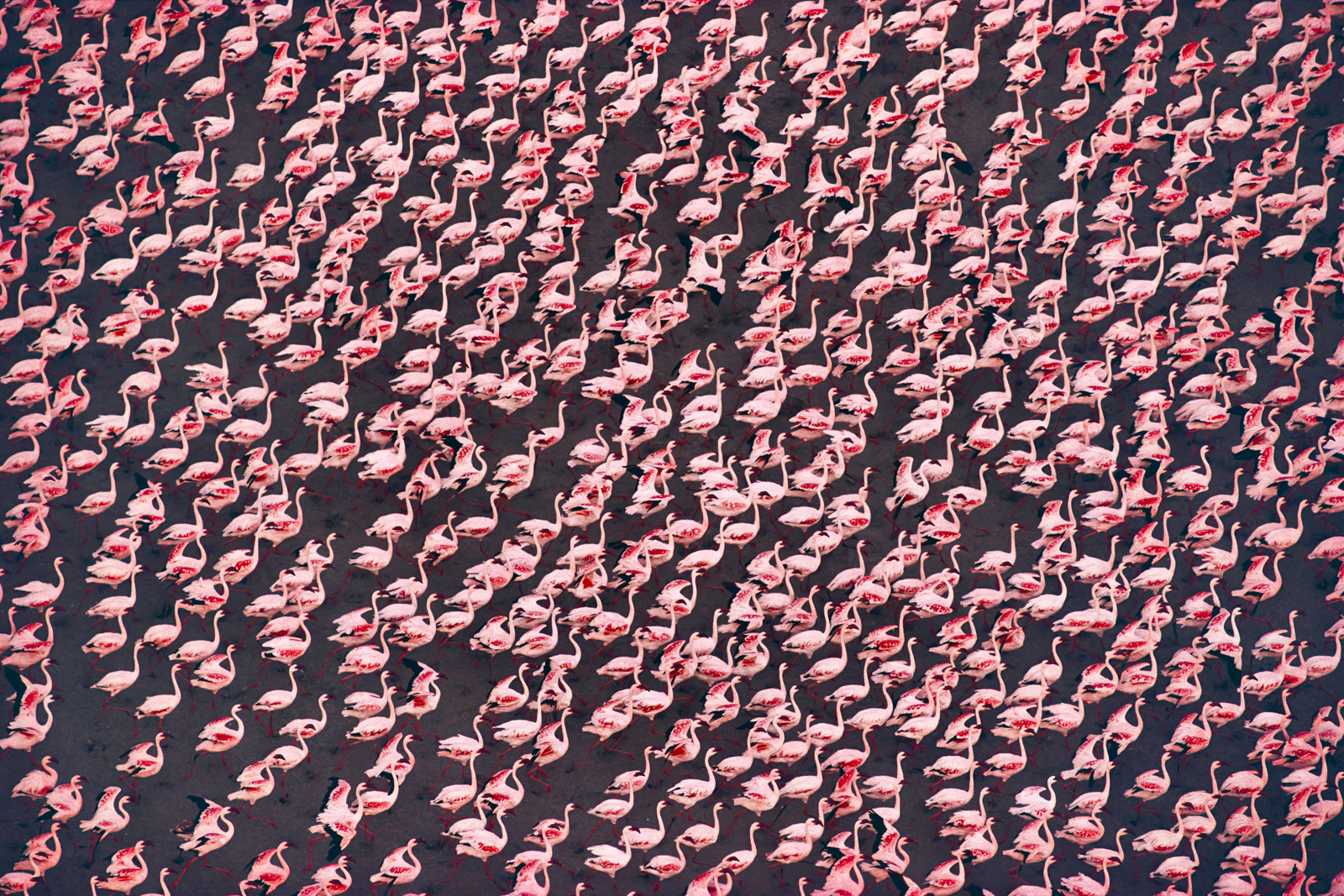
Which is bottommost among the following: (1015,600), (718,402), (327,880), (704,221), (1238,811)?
(1238,811)

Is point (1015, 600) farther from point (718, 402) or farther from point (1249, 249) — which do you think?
point (1249, 249)

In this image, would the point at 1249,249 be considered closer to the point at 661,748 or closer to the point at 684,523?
the point at 684,523

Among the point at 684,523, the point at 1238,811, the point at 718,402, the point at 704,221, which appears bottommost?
the point at 1238,811

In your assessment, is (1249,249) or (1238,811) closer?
(1238,811)

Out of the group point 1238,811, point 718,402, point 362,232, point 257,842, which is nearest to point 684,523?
point 718,402

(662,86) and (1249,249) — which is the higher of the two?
(662,86)

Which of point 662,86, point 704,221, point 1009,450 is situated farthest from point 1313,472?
point 662,86

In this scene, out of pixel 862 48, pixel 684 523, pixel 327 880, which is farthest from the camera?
pixel 862 48

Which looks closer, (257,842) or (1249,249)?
(257,842)

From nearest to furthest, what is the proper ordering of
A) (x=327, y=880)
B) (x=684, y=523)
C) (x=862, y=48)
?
1. (x=327, y=880)
2. (x=684, y=523)
3. (x=862, y=48)
